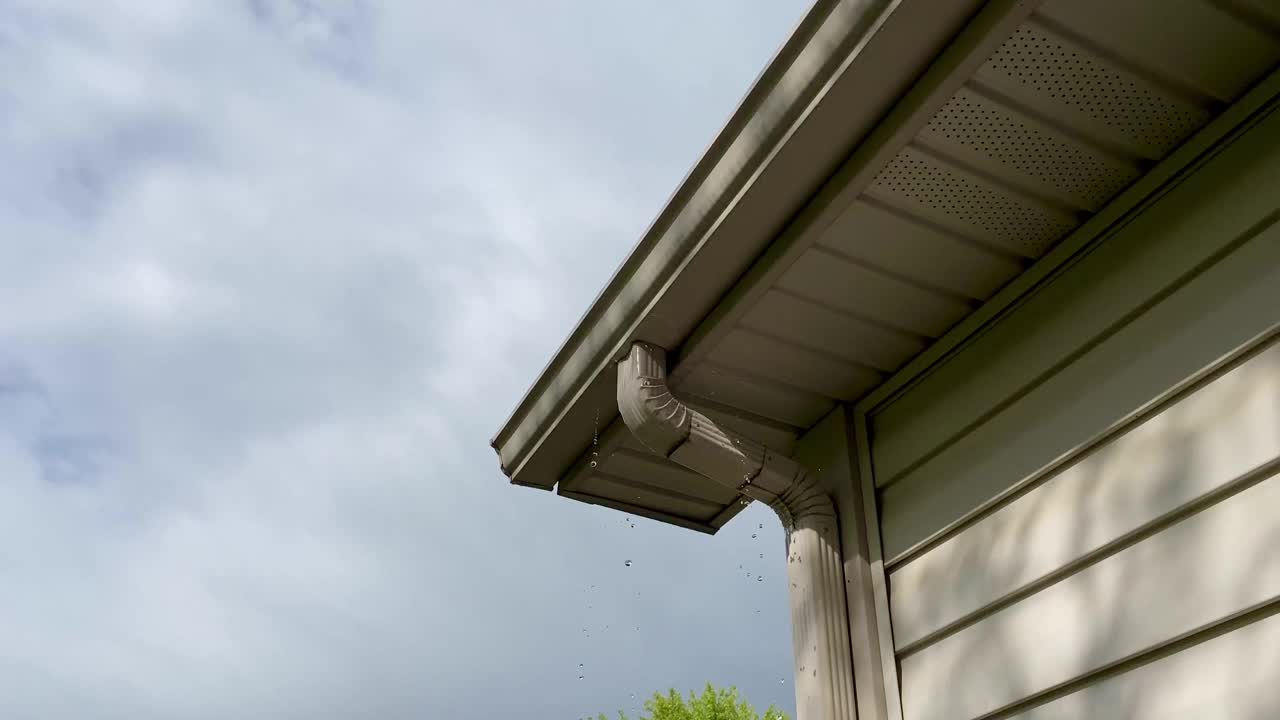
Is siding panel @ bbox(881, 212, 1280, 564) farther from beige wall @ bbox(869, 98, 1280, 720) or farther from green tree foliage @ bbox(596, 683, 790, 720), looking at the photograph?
green tree foliage @ bbox(596, 683, 790, 720)

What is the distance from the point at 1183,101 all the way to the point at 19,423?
52385mm

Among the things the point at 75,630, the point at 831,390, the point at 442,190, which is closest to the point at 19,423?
the point at 75,630

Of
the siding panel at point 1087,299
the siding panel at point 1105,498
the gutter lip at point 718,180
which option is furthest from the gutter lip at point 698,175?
the siding panel at point 1105,498

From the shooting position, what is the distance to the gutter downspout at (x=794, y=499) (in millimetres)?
2568

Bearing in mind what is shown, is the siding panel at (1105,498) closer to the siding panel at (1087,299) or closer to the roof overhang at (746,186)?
the siding panel at (1087,299)

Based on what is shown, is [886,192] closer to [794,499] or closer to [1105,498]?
[1105,498]

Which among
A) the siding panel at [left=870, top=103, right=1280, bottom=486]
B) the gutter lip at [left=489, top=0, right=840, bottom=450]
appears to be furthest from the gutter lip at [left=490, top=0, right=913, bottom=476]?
the siding panel at [left=870, top=103, right=1280, bottom=486]

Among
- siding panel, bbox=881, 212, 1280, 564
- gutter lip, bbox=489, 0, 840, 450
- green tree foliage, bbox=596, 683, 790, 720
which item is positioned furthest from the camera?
green tree foliage, bbox=596, 683, 790, 720

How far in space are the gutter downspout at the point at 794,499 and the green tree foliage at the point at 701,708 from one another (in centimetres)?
1117

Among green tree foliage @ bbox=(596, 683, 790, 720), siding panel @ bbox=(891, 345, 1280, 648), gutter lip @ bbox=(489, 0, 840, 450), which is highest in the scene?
green tree foliage @ bbox=(596, 683, 790, 720)

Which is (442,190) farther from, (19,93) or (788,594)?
(788,594)

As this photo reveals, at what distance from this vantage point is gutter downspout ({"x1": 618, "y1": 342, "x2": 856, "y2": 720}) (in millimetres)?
2568

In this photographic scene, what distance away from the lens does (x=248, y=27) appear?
31391 millimetres

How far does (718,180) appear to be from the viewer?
2.34m
